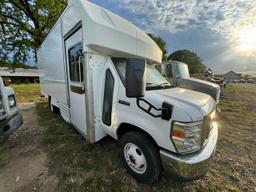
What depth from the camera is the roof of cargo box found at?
263 centimetres

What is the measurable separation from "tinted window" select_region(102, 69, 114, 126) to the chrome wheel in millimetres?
619

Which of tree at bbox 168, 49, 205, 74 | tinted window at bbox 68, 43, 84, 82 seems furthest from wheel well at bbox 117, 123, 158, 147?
tree at bbox 168, 49, 205, 74

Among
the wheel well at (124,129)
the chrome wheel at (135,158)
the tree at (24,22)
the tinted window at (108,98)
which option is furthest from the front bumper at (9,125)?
the tree at (24,22)

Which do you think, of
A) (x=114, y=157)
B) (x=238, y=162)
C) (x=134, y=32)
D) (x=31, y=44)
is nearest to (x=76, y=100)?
(x=114, y=157)

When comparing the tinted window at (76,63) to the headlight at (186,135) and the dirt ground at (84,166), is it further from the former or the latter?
the headlight at (186,135)

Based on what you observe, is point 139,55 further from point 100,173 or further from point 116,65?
point 100,173

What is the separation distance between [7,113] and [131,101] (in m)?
2.66

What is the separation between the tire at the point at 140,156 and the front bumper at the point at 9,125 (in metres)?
2.30

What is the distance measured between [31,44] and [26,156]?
1502 cm

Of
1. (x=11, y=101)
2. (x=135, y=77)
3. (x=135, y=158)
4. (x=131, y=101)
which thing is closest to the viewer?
(x=135, y=77)

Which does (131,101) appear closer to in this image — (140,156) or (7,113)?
(140,156)

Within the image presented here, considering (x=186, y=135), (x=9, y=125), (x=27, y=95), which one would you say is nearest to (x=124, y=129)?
(x=186, y=135)

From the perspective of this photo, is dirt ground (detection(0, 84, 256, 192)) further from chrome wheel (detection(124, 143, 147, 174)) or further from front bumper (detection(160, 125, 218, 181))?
front bumper (detection(160, 125, 218, 181))

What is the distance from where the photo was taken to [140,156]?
2.53 m
